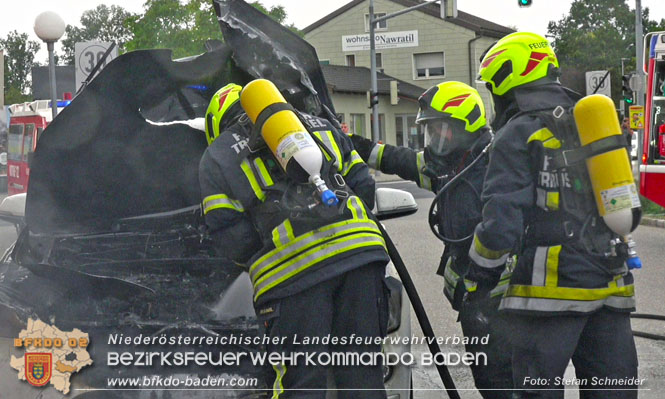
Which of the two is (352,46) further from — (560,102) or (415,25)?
(560,102)

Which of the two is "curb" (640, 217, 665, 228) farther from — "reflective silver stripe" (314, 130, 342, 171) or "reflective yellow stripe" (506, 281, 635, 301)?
"reflective silver stripe" (314, 130, 342, 171)

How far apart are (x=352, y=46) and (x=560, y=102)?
2672cm

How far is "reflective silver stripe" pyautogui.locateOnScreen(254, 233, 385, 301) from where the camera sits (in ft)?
10.1

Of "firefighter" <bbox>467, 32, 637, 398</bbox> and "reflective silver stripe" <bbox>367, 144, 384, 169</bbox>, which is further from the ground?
"reflective silver stripe" <bbox>367, 144, 384, 169</bbox>

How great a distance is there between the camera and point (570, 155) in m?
3.22

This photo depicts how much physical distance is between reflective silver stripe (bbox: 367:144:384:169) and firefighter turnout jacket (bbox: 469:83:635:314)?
110 cm

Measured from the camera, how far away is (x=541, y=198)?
3314 millimetres

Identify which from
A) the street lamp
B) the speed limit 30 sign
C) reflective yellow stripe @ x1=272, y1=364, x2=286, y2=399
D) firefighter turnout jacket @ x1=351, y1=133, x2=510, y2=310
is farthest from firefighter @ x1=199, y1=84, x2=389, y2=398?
the speed limit 30 sign

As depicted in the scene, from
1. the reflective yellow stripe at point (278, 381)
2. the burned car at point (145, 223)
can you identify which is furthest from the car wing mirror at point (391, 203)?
the reflective yellow stripe at point (278, 381)

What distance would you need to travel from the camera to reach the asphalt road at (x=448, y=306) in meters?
5.08

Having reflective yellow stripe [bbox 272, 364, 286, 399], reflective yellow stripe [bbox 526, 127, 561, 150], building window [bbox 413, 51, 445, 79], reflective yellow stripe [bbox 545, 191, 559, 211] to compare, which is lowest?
reflective yellow stripe [bbox 272, 364, 286, 399]

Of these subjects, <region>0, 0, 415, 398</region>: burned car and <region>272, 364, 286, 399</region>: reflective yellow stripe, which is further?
<region>0, 0, 415, 398</region>: burned car

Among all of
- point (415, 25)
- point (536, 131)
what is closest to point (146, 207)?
point (536, 131)

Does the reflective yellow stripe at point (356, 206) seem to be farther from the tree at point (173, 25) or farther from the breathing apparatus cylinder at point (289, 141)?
the tree at point (173, 25)
